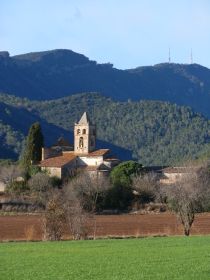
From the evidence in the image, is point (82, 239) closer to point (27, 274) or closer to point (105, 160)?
point (27, 274)

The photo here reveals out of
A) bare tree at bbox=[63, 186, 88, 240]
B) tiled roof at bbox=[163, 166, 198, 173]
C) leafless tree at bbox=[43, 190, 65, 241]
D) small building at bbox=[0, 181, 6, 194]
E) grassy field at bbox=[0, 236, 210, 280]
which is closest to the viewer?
grassy field at bbox=[0, 236, 210, 280]

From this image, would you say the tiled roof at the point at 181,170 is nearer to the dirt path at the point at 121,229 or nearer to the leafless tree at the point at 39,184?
the leafless tree at the point at 39,184

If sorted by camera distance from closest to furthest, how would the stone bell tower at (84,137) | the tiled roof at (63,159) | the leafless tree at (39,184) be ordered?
1. the leafless tree at (39,184)
2. the tiled roof at (63,159)
3. the stone bell tower at (84,137)

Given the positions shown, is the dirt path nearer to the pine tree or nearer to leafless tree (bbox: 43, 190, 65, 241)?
leafless tree (bbox: 43, 190, 65, 241)

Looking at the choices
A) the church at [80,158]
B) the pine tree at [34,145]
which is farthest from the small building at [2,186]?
the church at [80,158]

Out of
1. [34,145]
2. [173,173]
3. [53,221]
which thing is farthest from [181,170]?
[53,221]

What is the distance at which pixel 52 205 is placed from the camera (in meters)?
35.7

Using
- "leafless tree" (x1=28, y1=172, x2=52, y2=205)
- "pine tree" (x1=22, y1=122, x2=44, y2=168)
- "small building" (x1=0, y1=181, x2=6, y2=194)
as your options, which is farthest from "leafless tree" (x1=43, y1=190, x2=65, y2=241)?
"pine tree" (x1=22, y1=122, x2=44, y2=168)

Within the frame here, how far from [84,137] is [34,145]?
39.9 ft

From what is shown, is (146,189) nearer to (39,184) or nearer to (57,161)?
(39,184)

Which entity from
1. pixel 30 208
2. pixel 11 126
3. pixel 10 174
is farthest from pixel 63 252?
pixel 11 126

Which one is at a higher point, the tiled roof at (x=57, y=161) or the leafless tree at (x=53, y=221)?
the tiled roof at (x=57, y=161)

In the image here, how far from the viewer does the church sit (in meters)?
86.8

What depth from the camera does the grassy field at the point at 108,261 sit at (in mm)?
19219
